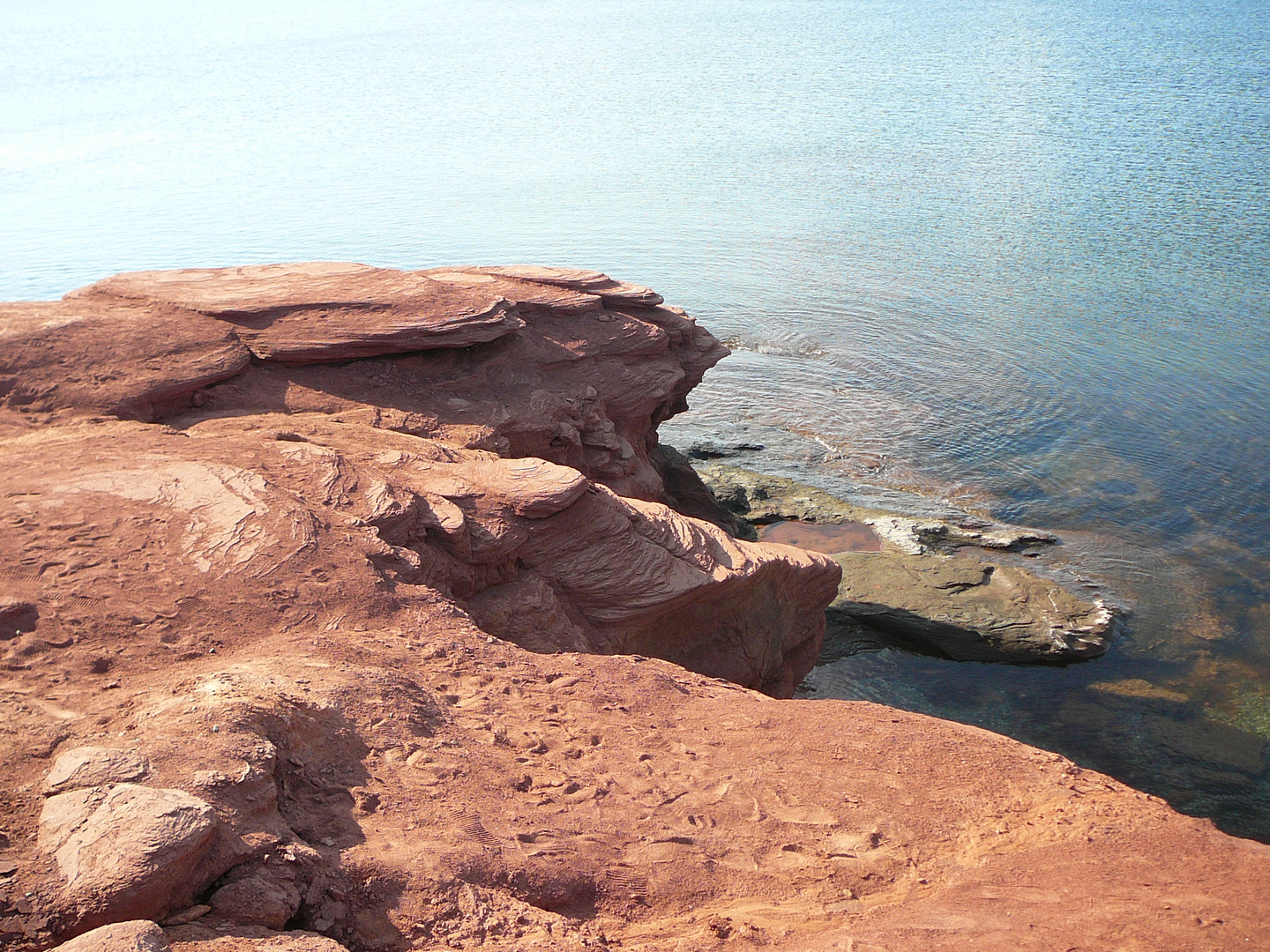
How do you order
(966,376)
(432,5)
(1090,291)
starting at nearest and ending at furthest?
(966,376)
(1090,291)
(432,5)

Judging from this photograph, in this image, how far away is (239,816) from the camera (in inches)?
156

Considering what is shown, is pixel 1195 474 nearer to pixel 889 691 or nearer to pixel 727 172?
pixel 889 691

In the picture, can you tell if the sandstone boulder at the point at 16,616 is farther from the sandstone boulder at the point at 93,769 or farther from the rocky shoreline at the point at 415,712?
the sandstone boulder at the point at 93,769

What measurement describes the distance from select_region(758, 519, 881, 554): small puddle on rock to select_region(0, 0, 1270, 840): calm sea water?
44.6 inches

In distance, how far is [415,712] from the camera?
17.1 ft

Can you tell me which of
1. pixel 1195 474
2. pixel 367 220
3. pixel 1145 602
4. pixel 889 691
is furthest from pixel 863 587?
pixel 367 220

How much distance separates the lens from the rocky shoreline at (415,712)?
3979 millimetres

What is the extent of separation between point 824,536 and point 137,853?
1119 cm

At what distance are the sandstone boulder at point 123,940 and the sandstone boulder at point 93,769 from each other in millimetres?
750

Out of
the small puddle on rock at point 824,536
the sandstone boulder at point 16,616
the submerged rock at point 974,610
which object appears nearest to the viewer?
the sandstone boulder at point 16,616

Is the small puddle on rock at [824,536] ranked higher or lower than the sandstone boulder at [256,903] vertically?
lower

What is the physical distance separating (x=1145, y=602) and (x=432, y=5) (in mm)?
70106

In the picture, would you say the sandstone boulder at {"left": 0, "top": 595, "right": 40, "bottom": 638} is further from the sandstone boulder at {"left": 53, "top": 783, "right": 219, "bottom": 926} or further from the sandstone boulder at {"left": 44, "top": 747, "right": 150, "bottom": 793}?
the sandstone boulder at {"left": 53, "top": 783, "right": 219, "bottom": 926}

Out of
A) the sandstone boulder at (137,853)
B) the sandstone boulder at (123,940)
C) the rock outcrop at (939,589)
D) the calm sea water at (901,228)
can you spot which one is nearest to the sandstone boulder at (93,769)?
the sandstone boulder at (137,853)
